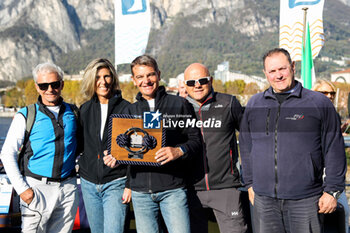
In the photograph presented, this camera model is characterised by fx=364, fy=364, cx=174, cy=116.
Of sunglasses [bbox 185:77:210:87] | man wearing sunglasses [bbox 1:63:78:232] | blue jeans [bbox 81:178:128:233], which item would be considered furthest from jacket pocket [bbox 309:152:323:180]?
man wearing sunglasses [bbox 1:63:78:232]

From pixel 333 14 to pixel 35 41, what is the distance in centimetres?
15028

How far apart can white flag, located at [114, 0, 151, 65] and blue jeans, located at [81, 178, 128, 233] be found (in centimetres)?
428

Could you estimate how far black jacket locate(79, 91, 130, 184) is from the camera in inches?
115

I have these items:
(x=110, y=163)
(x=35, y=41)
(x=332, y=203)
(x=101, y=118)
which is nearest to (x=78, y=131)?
(x=101, y=118)

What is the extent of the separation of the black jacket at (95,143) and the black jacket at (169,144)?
0.22 meters

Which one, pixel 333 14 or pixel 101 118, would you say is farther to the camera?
pixel 333 14

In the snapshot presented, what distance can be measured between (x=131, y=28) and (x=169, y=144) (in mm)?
4865

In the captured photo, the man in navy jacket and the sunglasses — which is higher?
the sunglasses

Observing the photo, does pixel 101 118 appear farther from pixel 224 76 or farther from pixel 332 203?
pixel 224 76

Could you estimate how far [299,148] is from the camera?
2635 millimetres

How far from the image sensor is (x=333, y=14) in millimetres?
187250

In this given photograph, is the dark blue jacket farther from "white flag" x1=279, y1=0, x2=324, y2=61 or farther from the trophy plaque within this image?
"white flag" x1=279, y1=0, x2=324, y2=61

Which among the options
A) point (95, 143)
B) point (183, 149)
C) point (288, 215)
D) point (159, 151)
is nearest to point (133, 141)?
point (159, 151)

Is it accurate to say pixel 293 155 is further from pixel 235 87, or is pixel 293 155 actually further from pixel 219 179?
pixel 235 87
